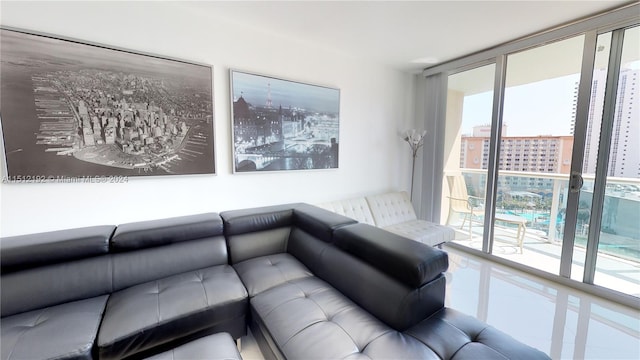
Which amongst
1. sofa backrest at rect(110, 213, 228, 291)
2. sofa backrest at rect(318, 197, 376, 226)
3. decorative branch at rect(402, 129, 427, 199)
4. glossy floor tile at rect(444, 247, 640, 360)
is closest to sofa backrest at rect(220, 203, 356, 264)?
sofa backrest at rect(110, 213, 228, 291)

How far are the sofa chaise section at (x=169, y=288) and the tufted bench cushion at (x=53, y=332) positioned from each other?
6 cm

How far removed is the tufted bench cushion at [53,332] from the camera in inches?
41.3

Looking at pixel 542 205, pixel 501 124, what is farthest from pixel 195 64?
pixel 542 205

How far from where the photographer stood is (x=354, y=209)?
9.52ft

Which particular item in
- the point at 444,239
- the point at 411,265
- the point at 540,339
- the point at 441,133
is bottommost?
the point at 540,339

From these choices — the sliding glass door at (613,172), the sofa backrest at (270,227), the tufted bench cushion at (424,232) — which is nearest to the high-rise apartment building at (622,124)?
the sliding glass door at (613,172)

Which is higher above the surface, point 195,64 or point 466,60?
point 466,60

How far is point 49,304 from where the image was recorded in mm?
1405

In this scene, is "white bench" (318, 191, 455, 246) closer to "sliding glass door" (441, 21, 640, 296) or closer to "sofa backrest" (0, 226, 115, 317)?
"sliding glass door" (441, 21, 640, 296)

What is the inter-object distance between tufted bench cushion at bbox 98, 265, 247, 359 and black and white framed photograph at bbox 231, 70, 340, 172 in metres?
1.08

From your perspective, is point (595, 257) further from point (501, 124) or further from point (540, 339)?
point (501, 124)

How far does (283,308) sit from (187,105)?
69.3 inches

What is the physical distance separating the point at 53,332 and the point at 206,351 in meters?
0.77

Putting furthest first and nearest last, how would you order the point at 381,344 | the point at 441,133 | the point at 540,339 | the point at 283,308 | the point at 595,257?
the point at 441,133
the point at 595,257
the point at 540,339
the point at 283,308
the point at 381,344
